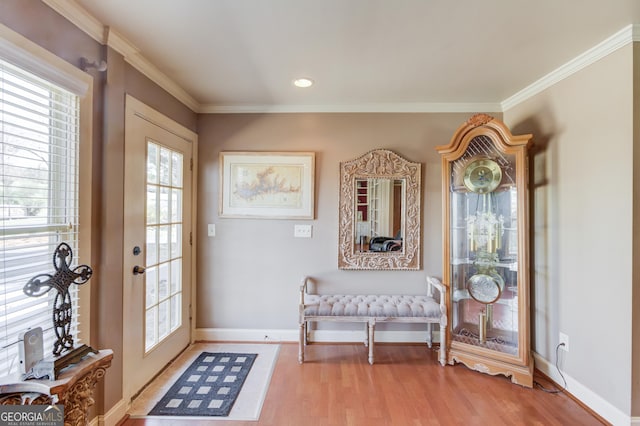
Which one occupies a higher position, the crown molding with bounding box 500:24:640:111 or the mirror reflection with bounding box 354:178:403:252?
the crown molding with bounding box 500:24:640:111

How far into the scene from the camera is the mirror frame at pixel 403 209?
2932mm

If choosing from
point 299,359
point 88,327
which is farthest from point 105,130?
point 299,359

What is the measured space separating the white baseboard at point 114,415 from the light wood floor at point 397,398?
70 mm

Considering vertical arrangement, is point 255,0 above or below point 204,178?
above

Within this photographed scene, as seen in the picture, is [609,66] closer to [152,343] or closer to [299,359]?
[299,359]

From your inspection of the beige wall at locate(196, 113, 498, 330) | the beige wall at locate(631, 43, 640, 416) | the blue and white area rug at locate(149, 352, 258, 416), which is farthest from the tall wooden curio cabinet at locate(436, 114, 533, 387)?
the blue and white area rug at locate(149, 352, 258, 416)

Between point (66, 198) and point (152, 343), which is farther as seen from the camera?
point (152, 343)

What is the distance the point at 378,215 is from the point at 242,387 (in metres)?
1.87

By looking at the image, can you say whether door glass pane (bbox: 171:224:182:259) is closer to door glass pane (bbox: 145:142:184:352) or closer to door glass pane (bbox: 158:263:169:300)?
door glass pane (bbox: 145:142:184:352)

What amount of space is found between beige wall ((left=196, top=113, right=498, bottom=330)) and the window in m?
1.42

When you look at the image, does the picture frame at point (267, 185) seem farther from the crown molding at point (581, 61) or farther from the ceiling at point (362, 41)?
the crown molding at point (581, 61)

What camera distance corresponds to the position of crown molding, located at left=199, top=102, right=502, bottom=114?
9.62 ft

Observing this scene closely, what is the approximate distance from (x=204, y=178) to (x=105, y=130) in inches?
49.7

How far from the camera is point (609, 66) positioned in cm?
187
